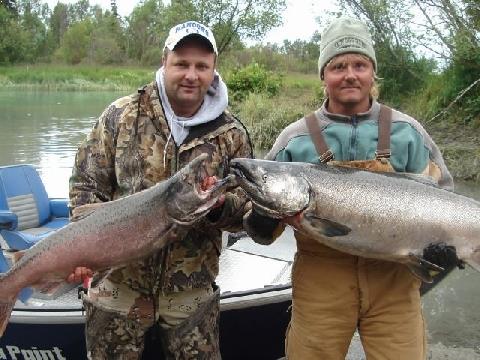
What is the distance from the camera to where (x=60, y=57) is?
7862cm

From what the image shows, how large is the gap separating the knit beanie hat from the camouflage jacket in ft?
2.24

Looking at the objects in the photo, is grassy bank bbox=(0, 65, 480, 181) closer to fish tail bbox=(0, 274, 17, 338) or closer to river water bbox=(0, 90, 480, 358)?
river water bbox=(0, 90, 480, 358)

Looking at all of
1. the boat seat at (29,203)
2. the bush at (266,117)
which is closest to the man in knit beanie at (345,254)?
the boat seat at (29,203)

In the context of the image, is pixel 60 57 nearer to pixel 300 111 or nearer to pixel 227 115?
pixel 300 111

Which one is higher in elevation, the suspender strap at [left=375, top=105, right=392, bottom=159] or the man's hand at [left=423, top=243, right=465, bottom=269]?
the suspender strap at [left=375, top=105, right=392, bottom=159]

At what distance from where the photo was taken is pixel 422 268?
3049mm

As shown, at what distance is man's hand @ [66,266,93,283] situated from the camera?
10.5 ft

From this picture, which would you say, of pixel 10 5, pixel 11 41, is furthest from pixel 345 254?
pixel 10 5

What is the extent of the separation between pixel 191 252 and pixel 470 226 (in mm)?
Answer: 1478

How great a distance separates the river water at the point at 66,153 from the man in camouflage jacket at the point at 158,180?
3.20 meters

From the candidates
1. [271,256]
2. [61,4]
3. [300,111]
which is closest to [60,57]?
[61,4]

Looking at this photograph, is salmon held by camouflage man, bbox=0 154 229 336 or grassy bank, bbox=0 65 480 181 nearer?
salmon held by camouflage man, bbox=0 154 229 336

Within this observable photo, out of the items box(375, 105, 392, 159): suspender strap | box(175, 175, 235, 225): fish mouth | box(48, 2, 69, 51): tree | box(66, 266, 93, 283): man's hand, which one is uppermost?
box(48, 2, 69, 51): tree

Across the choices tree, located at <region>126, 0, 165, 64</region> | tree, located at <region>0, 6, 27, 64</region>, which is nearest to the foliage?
tree, located at <region>126, 0, 165, 64</region>
